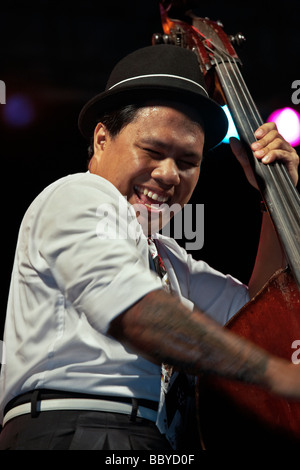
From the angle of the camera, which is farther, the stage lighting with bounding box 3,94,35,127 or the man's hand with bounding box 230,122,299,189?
the stage lighting with bounding box 3,94,35,127

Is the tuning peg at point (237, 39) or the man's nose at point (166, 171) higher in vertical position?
the tuning peg at point (237, 39)

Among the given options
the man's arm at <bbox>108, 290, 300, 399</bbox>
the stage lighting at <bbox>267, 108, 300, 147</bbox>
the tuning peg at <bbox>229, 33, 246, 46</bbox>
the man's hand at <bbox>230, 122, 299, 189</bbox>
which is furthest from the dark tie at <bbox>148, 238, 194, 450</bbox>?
the stage lighting at <bbox>267, 108, 300, 147</bbox>

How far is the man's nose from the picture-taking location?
64.2 inches

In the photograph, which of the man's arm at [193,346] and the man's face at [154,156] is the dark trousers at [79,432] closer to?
the man's arm at [193,346]

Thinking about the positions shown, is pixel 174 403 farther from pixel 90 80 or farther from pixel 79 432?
pixel 90 80

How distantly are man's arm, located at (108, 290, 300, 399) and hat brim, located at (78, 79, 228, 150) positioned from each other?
82 cm

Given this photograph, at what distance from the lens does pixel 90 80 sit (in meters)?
3.01

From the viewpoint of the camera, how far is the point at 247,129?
1769 millimetres

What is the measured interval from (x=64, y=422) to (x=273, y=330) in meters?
0.56

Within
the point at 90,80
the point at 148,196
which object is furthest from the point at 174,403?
the point at 90,80

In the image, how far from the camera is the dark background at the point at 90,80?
283cm

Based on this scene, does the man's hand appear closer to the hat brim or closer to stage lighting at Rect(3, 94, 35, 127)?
the hat brim

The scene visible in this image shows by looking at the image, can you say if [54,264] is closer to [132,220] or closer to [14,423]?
[132,220]

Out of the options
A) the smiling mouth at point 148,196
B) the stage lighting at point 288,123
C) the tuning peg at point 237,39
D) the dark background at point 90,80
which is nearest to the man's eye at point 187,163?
the smiling mouth at point 148,196
